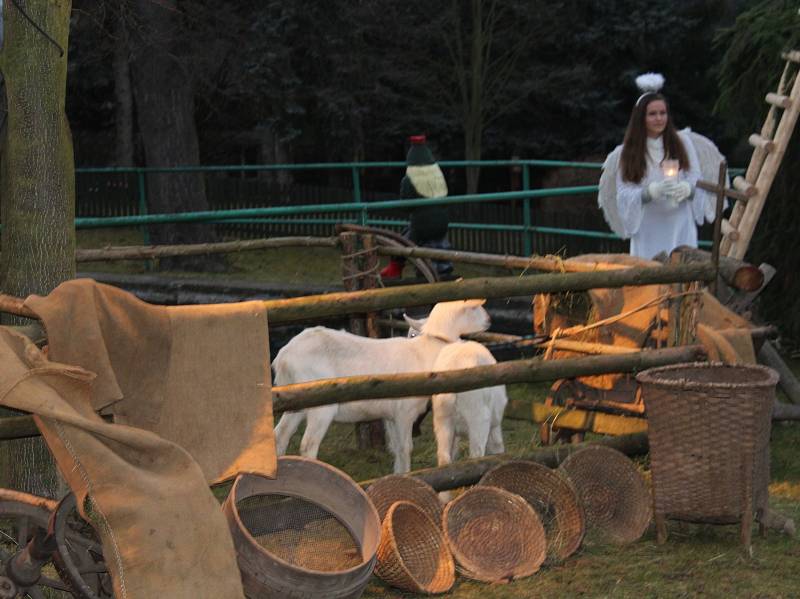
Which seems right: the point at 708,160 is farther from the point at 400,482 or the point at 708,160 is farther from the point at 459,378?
the point at 400,482

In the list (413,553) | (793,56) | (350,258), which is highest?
(793,56)

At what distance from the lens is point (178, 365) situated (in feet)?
15.2

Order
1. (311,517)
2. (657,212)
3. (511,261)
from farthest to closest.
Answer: (657,212)
(511,261)
(311,517)

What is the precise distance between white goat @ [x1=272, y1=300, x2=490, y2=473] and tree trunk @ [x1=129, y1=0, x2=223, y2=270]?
9.66m

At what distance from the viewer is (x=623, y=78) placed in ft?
72.8

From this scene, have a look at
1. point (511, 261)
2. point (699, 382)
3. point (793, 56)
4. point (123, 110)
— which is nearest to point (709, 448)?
point (699, 382)

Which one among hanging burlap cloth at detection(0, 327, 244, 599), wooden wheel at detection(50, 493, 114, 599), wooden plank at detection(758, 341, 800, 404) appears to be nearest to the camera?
hanging burlap cloth at detection(0, 327, 244, 599)

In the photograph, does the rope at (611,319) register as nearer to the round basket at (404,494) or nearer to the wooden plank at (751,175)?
the round basket at (404,494)

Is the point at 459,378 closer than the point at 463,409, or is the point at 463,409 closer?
the point at 459,378

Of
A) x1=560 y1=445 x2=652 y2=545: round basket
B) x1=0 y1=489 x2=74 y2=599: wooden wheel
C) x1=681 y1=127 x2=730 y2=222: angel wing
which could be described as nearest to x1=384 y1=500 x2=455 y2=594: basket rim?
x1=560 y1=445 x2=652 y2=545: round basket

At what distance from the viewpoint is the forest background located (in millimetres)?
19547

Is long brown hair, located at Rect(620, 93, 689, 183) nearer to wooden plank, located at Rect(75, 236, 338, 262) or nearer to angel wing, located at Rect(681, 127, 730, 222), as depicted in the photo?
angel wing, located at Rect(681, 127, 730, 222)

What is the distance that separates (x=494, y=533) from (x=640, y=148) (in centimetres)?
329

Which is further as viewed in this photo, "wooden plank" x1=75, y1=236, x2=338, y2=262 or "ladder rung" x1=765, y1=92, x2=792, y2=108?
"ladder rung" x1=765, y1=92, x2=792, y2=108
